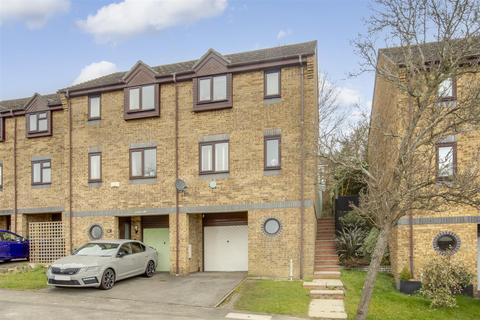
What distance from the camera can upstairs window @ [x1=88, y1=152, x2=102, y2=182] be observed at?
17.7 meters

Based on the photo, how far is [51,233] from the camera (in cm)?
1819

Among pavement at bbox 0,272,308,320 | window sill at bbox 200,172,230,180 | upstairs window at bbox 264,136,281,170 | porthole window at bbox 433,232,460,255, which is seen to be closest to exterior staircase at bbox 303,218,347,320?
pavement at bbox 0,272,308,320

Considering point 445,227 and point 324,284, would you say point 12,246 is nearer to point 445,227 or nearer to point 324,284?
point 324,284

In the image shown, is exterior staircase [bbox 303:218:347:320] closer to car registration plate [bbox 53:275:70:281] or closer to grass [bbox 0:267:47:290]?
car registration plate [bbox 53:275:70:281]

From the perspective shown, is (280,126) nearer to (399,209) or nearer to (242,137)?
(242,137)

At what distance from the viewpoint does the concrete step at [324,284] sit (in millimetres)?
13336

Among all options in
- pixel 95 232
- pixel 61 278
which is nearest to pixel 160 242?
pixel 95 232

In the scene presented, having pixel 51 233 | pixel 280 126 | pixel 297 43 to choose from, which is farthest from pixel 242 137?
pixel 51 233

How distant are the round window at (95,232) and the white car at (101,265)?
2.81m

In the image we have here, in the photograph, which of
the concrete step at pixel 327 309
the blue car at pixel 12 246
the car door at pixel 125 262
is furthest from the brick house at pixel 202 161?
the concrete step at pixel 327 309

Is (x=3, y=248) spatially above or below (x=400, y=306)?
above

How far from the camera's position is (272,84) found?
51.3 ft

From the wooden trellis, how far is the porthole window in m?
14.3

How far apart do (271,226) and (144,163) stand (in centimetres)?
559
